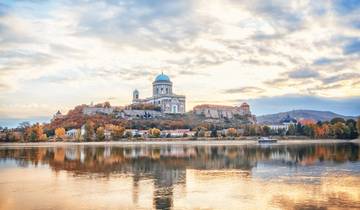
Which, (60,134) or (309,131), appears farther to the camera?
(60,134)

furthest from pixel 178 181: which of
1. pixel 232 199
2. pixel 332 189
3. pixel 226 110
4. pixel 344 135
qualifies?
pixel 226 110

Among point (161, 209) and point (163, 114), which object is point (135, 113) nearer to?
point (163, 114)

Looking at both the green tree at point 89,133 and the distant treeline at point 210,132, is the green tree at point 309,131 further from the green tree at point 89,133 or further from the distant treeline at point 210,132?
the green tree at point 89,133

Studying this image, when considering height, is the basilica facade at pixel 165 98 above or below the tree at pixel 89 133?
above

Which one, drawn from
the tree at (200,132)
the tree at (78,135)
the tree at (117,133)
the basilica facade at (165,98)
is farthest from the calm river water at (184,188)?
the basilica facade at (165,98)

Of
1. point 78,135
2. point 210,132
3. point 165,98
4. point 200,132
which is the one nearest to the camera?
point 78,135

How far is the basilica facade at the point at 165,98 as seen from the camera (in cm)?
12950

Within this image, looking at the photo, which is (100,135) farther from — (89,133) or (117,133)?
(117,133)

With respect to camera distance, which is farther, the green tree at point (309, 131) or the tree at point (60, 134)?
the tree at point (60, 134)

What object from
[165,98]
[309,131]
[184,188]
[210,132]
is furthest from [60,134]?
[184,188]

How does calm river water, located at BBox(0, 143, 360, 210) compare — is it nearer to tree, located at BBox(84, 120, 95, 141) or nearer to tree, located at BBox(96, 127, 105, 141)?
tree, located at BBox(96, 127, 105, 141)

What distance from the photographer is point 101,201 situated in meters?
15.5

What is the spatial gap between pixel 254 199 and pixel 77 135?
76.5 meters

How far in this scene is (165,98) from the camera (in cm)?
12950
